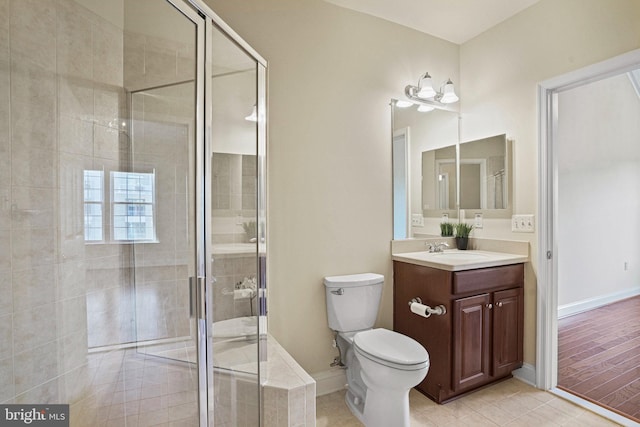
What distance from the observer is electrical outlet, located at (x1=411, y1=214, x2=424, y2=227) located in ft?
8.16

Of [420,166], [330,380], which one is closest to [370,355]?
[330,380]

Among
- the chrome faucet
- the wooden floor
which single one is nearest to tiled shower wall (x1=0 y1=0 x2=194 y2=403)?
the chrome faucet

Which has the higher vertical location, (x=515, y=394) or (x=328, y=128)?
(x=328, y=128)

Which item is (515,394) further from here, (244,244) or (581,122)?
(581,122)

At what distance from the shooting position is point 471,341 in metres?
2.00

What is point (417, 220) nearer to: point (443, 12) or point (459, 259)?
point (459, 259)

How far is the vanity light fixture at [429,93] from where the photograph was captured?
2.41 meters

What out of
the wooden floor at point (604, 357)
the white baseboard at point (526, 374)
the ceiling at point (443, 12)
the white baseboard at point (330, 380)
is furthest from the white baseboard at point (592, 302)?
the ceiling at point (443, 12)

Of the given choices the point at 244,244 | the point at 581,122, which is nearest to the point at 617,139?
the point at 581,122

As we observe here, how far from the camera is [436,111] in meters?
2.61

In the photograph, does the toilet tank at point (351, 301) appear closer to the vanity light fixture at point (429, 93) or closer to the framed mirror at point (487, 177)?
the framed mirror at point (487, 177)

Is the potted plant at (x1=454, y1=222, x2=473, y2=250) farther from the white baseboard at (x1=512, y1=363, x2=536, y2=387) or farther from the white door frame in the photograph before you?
the white baseboard at (x1=512, y1=363, x2=536, y2=387)

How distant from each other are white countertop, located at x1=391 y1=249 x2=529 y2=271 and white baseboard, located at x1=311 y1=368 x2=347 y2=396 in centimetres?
86

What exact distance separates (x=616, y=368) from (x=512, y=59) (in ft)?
7.79
